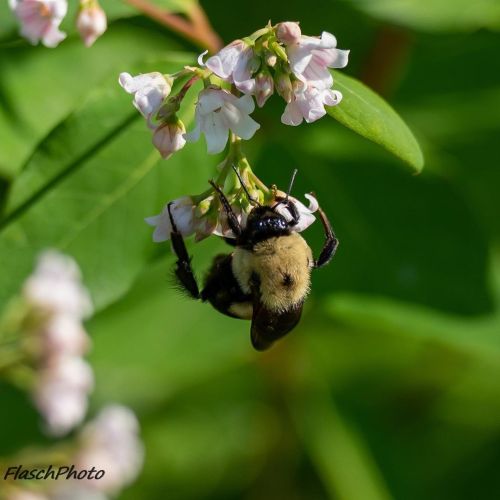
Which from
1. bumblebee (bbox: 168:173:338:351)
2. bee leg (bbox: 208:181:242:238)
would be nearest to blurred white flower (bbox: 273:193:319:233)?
bumblebee (bbox: 168:173:338:351)

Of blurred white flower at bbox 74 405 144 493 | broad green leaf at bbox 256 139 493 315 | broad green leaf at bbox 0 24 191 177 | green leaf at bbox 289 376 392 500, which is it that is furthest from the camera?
green leaf at bbox 289 376 392 500

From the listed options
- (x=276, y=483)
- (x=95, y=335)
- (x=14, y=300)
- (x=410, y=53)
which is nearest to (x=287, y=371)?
(x=276, y=483)

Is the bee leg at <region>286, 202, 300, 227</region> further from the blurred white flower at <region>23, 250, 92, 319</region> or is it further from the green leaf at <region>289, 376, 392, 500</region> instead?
the green leaf at <region>289, 376, 392, 500</region>

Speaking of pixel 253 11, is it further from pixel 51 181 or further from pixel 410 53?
pixel 51 181

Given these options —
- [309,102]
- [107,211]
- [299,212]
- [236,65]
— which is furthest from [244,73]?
[107,211]

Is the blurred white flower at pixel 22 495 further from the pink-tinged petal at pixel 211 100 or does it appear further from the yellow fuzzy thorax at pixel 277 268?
the pink-tinged petal at pixel 211 100

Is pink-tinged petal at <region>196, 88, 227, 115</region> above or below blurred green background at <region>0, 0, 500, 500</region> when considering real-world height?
above

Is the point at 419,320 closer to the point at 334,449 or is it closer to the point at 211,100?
the point at 334,449
